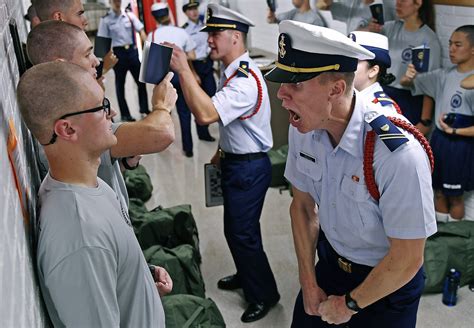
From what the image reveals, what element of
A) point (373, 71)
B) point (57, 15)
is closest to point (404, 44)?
point (373, 71)

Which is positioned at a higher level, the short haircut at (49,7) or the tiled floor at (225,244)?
the short haircut at (49,7)

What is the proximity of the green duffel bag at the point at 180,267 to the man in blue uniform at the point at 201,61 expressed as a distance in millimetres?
3222

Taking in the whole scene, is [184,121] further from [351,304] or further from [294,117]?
[351,304]

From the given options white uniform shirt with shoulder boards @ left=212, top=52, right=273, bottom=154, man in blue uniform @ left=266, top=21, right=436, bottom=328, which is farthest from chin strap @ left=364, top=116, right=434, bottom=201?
white uniform shirt with shoulder boards @ left=212, top=52, right=273, bottom=154

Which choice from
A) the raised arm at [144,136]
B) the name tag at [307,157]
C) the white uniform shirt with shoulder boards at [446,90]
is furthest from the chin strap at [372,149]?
the white uniform shirt with shoulder boards at [446,90]

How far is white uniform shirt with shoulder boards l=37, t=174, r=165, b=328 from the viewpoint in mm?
1134

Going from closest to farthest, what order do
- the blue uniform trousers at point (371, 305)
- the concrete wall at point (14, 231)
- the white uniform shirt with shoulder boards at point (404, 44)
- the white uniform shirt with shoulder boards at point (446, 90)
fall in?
1. the concrete wall at point (14, 231)
2. the blue uniform trousers at point (371, 305)
3. the white uniform shirt with shoulder boards at point (446, 90)
4. the white uniform shirt with shoulder boards at point (404, 44)

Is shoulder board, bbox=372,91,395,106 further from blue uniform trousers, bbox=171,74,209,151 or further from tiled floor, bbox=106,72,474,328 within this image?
blue uniform trousers, bbox=171,74,209,151

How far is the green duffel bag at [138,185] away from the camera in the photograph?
172 inches

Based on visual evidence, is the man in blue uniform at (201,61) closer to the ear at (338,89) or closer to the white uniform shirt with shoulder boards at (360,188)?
the white uniform shirt with shoulder boards at (360,188)

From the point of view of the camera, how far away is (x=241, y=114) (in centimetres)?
278

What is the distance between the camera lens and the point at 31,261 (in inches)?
47.2

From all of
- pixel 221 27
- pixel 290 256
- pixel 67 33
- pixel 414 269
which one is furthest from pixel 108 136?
pixel 290 256

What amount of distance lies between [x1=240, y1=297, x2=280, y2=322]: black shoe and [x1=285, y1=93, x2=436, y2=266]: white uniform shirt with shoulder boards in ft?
4.06
